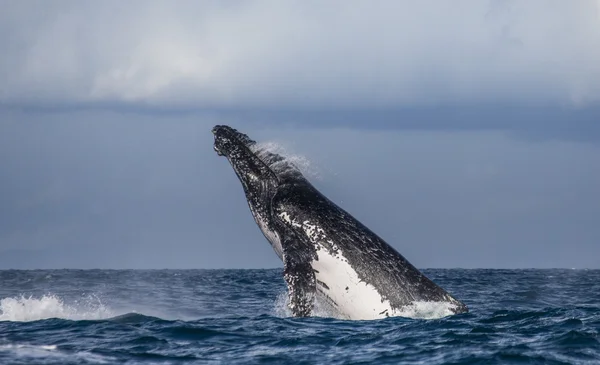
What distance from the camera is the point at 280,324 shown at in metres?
13.4

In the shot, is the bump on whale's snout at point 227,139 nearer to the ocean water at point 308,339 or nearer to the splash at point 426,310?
the ocean water at point 308,339

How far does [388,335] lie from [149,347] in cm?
329

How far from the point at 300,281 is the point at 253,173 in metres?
2.55

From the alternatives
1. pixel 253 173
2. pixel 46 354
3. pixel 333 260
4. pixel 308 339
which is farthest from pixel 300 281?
pixel 46 354

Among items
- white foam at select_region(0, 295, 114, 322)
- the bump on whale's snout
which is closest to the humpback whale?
the bump on whale's snout

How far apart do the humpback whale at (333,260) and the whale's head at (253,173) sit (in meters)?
0.02

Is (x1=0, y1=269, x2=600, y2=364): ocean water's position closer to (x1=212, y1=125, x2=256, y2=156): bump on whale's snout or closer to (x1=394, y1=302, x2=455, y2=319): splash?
(x1=394, y1=302, x2=455, y2=319): splash

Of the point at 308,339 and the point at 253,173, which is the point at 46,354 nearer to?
the point at 308,339

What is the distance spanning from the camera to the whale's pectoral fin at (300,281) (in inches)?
534

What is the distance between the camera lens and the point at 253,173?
1527 cm

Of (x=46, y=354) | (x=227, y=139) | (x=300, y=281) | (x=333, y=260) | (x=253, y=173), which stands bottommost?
(x=46, y=354)

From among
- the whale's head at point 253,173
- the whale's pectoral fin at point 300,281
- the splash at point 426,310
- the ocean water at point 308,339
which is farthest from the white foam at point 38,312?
the splash at point 426,310

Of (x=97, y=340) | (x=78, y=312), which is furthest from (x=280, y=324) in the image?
(x=78, y=312)

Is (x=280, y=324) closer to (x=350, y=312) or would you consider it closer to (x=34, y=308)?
(x=350, y=312)
